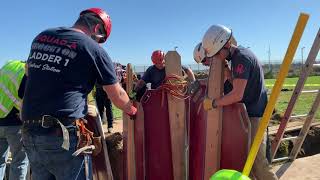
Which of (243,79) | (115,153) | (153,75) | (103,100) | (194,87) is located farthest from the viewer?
(103,100)

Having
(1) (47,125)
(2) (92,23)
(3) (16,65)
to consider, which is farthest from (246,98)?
(3) (16,65)

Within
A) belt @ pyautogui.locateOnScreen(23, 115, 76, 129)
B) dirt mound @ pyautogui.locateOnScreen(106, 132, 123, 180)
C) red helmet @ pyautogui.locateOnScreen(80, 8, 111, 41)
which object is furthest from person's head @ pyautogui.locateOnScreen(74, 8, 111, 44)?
dirt mound @ pyautogui.locateOnScreen(106, 132, 123, 180)

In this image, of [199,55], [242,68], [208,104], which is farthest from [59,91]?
[199,55]

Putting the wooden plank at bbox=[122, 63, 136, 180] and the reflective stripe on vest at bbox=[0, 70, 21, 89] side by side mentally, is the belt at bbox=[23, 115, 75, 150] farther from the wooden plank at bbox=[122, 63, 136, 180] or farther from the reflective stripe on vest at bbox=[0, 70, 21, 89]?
the wooden plank at bbox=[122, 63, 136, 180]

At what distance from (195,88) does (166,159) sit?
92cm

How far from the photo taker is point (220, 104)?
14.5ft

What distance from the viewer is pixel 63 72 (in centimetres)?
335

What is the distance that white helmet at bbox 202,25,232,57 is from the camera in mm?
4523

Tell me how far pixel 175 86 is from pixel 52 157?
79.7 inches

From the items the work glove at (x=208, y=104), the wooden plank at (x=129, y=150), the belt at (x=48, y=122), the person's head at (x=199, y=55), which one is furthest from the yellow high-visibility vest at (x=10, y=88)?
the person's head at (x=199, y=55)

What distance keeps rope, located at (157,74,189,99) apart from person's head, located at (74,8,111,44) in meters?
1.48

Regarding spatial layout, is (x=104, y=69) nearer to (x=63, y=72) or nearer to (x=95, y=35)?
(x=63, y=72)

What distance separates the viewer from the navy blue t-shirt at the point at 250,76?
4.30 metres

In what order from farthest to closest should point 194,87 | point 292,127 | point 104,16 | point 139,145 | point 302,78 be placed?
1. point 292,127
2. point 302,78
3. point 139,145
4. point 194,87
5. point 104,16
